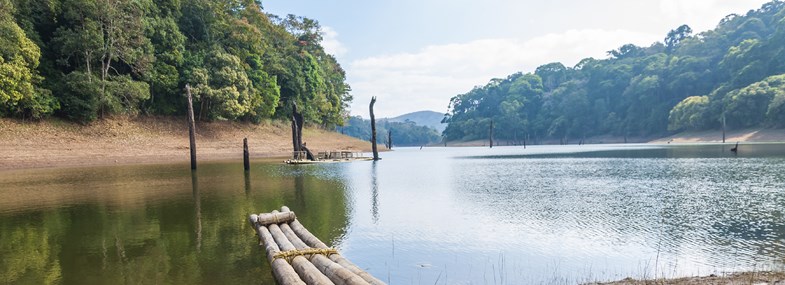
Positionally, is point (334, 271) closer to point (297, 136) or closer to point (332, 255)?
point (332, 255)

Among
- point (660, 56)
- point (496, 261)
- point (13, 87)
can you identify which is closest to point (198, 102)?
point (13, 87)

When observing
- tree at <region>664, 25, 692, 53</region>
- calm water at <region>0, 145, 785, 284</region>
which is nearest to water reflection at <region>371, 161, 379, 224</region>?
calm water at <region>0, 145, 785, 284</region>

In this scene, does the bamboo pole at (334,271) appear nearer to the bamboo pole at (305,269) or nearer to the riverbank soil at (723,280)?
the bamboo pole at (305,269)

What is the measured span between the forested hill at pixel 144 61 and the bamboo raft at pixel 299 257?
3601cm

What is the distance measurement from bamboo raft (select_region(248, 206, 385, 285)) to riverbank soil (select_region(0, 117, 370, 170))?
111ft

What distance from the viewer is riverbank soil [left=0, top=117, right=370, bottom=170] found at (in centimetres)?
3741

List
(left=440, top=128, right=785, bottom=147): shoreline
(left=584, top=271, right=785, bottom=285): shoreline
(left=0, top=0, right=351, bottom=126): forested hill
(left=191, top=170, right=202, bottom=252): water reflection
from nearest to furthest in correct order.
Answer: (left=584, top=271, right=785, bottom=285): shoreline, (left=191, top=170, right=202, bottom=252): water reflection, (left=0, top=0, right=351, bottom=126): forested hill, (left=440, top=128, right=785, bottom=147): shoreline

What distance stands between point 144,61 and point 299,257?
4950 centimetres

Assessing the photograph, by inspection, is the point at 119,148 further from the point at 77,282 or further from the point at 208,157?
the point at 77,282

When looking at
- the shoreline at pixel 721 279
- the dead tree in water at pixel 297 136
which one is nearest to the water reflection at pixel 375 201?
the shoreline at pixel 721 279

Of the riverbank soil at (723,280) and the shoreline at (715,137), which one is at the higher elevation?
the shoreline at (715,137)

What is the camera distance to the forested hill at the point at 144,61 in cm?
4006

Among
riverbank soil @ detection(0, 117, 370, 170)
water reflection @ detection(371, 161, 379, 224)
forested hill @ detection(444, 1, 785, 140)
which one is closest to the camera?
water reflection @ detection(371, 161, 379, 224)

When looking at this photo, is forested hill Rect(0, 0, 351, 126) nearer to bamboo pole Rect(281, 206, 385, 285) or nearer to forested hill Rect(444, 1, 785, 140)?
bamboo pole Rect(281, 206, 385, 285)
